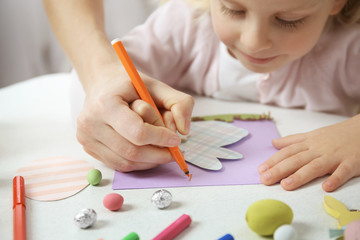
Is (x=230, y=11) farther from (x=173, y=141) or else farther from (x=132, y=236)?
(x=132, y=236)

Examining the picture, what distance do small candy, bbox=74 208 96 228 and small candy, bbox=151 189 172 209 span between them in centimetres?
7

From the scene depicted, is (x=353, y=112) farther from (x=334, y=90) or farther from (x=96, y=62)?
(x=96, y=62)

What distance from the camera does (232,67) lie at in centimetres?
84

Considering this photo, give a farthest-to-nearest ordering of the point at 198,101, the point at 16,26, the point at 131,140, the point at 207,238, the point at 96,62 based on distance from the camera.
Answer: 1. the point at 16,26
2. the point at 198,101
3. the point at 96,62
4. the point at 131,140
5. the point at 207,238

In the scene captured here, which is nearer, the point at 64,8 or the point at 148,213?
the point at 148,213

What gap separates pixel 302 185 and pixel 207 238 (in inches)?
6.3

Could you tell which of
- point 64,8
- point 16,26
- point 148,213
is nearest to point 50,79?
point 64,8

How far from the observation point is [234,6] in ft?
1.90

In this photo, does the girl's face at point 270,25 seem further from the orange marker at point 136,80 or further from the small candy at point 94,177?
the small candy at point 94,177

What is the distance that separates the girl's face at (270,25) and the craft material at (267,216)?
277mm

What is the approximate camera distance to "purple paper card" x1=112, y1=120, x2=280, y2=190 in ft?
1.60

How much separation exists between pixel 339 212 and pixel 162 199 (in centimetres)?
19

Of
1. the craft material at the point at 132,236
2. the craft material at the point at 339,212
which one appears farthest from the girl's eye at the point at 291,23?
the craft material at the point at 132,236

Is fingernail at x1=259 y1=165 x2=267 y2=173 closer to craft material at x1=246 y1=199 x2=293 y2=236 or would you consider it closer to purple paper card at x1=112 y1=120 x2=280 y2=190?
purple paper card at x1=112 y1=120 x2=280 y2=190
